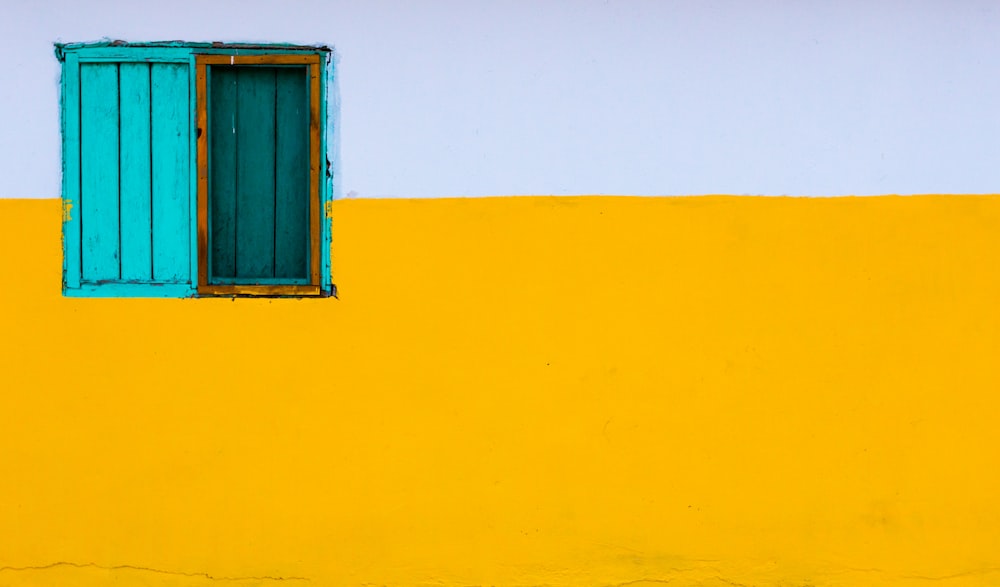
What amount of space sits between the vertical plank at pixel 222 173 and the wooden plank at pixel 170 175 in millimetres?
95

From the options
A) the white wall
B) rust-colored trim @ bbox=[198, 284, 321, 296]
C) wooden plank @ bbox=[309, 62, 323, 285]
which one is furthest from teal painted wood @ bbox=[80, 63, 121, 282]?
wooden plank @ bbox=[309, 62, 323, 285]

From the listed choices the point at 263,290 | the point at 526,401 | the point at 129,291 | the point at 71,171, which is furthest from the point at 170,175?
the point at 526,401

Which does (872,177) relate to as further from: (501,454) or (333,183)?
(333,183)

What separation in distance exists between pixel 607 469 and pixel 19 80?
9.28ft

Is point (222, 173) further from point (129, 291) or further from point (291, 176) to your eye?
point (129, 291)

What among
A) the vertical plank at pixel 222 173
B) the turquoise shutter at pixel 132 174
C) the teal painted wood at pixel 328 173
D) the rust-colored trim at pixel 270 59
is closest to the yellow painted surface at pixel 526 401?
the teal painted wood at pixel 328 173

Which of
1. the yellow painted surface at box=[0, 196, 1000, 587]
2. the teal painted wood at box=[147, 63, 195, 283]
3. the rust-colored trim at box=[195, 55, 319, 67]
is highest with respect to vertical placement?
the rust-colored trim at box=[195, 55, 319, 67]

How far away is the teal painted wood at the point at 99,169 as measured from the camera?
12.2 ft

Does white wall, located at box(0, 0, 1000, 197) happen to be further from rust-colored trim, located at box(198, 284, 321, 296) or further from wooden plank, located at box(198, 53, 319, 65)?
rust-colored trim, located at box(198, 284, 321, 296)

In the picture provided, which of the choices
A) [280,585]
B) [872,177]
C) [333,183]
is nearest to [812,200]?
[872,177]

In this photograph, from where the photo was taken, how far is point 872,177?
12.4ft

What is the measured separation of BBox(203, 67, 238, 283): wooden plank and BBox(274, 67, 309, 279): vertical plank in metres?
0.18

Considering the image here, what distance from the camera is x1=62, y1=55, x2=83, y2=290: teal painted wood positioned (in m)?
3.71

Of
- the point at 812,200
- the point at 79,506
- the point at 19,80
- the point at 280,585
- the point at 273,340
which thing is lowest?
the point at 280,585
